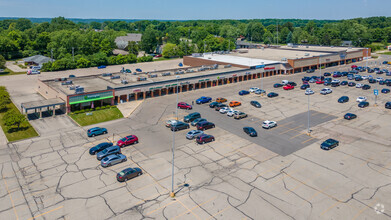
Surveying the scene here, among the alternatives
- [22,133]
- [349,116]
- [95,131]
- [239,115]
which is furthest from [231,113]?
[22,133]

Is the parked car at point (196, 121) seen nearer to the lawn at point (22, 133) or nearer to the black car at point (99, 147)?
the black car at point (99, 147)

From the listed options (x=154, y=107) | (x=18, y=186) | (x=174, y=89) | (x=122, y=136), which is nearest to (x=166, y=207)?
(x=18, y=186)

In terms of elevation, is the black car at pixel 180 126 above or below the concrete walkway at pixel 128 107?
below

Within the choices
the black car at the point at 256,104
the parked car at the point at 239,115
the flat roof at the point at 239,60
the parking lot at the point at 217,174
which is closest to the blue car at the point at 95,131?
the parking lot at the point at 217,174

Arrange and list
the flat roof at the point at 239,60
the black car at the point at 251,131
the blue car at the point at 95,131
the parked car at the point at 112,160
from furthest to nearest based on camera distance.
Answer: the flat roof at the point at 239,60
the blue car at the point at 95,131
the black car at the point at 251,131
the parked car at the point at 112,160

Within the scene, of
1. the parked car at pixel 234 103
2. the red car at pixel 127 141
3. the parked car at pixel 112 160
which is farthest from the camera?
the parked car at pixel 234 103

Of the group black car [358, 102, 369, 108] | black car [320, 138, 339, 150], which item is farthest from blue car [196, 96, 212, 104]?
black car [358, 102, 369, 108]
